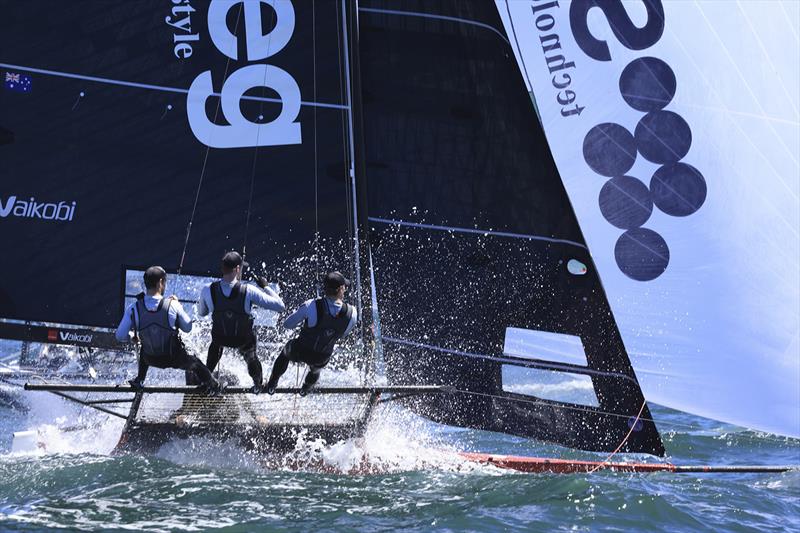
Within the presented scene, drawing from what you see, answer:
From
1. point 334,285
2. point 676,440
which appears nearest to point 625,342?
point 334,285

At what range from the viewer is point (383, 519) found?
5.52 metres

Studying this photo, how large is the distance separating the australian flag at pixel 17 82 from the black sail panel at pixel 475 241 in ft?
7.13

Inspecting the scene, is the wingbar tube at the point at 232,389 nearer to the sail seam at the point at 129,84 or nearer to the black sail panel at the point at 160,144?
the black sail panel at the point at 160,144

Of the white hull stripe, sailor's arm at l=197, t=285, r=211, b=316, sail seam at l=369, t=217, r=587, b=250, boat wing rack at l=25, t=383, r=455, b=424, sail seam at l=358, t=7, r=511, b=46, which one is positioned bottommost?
boat wing rack at l=25, t=383, r=455, b=424

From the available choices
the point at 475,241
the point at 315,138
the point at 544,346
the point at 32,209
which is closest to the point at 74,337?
the point at 32,209

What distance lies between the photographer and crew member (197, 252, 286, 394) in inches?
234

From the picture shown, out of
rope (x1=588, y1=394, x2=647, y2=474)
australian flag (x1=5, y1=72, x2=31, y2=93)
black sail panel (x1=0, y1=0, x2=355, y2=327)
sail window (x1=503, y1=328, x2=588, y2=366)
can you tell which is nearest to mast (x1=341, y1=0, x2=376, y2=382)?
black sail panel (x1=0, y1=0, x2=355, y2=327)

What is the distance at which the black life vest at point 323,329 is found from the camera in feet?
19.9

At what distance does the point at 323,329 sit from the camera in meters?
6.07

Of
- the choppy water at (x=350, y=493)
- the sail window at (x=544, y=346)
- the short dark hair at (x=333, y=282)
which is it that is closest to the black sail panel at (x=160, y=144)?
the short dark hair at (x=333, y=282)

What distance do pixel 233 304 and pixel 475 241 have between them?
1812 mm

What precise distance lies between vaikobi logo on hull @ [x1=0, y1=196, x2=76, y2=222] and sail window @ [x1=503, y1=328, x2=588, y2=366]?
2970mm

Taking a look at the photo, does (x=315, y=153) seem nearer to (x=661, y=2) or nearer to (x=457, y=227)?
(x=457, y=227)

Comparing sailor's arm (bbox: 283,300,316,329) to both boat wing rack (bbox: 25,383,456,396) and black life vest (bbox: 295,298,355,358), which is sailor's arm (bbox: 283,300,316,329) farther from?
boat wing rack (bbox: 25,383,456,396)
